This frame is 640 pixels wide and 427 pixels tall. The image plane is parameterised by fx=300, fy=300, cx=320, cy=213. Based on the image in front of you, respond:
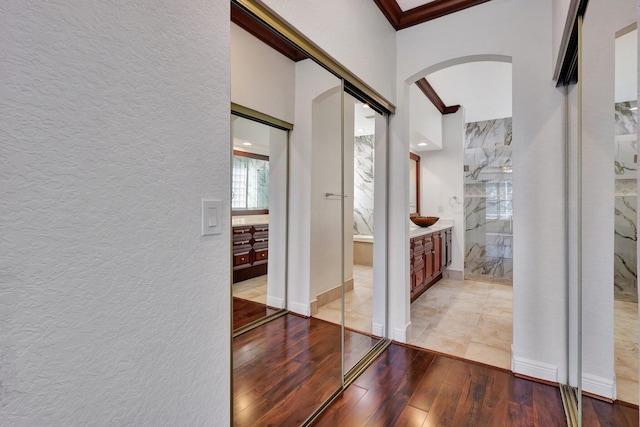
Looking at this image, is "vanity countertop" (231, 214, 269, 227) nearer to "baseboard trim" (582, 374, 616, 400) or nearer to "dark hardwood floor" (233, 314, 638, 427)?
"dark hardwood floor" (233, 314, 638, 427)

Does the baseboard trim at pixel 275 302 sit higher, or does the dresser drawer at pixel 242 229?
the dresser drawer at pixel 242 229

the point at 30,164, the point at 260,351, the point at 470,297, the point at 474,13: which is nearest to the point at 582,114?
the point at 474,13

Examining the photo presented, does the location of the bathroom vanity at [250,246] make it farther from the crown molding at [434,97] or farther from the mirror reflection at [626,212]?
the crown molding at [434,97]

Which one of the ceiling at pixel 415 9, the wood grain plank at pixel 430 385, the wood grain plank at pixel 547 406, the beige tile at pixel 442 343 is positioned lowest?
the wood grain plank at pixel 547 406

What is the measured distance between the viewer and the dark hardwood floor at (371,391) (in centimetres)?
139

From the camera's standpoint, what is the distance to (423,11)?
2.42 meters

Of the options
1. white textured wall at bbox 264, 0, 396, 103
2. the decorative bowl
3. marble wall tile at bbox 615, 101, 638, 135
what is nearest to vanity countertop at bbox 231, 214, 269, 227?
white textured wall at bbox 264, 0, 396, 103

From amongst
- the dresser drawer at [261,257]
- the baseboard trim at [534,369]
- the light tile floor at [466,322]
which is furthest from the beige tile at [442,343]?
the dresser drawer at [261,257]

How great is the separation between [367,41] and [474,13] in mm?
892

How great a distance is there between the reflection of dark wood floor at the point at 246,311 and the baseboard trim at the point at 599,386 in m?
1.39

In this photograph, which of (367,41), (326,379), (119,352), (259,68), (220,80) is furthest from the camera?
(367,41)

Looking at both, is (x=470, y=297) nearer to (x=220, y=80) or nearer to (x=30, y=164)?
(x=220, y=80)

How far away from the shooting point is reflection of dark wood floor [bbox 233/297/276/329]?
123 centimetres

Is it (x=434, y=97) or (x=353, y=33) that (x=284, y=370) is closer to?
(x=353, y=33)
